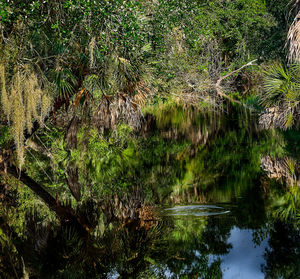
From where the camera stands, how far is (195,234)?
5848 millimetres

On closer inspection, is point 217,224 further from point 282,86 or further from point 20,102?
point 282,86

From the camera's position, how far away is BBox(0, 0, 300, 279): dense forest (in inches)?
210

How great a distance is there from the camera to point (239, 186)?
9.12m

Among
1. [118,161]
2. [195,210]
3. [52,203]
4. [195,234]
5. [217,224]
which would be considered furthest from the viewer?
[118,161]

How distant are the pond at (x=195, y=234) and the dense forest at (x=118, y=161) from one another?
26mm

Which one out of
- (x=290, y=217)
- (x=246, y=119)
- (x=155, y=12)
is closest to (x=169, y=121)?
(x=246, y=119)

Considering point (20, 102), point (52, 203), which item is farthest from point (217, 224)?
point (20, 102)

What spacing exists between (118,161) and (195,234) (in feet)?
23.2

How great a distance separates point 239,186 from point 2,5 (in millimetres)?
5373

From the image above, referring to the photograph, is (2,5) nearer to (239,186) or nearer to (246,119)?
(239,186)

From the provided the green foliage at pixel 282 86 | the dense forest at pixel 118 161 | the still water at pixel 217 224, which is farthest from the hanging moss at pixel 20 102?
the green foliage at pixel 282 86

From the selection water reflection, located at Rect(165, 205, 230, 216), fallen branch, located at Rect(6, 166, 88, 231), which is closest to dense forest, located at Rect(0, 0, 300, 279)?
fallen branch, located at Rect(6, 166, 88, 231)

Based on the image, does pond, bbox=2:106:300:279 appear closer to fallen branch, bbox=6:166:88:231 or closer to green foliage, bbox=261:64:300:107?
fallen branch, bbox=6:166:88:231

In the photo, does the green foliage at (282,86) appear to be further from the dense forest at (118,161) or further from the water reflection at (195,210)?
the water reflection at (195,210)
